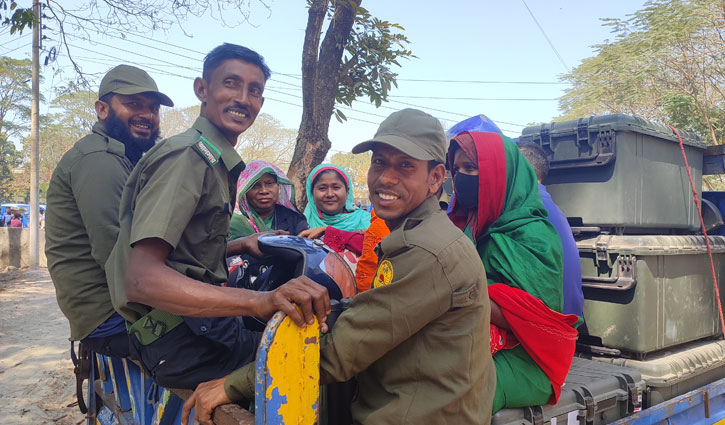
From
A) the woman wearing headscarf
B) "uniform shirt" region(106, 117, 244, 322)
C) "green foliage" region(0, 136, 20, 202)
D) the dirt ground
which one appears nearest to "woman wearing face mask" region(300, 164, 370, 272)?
the woman wearing headscarf

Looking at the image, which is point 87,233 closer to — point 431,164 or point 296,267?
point 296,267

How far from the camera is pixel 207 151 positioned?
1.61m

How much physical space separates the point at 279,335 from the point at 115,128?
1972 millimetres

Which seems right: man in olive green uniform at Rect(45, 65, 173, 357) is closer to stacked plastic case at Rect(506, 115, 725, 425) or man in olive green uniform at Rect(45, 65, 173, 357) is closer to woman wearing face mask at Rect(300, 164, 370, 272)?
woman wearing face mask at Rect(300, 164, 370, 272)

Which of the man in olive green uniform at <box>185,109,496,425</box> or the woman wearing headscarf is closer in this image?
the man in olive green uniform at <box>185,109,496,425</box>

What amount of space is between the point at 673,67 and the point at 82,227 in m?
15.8

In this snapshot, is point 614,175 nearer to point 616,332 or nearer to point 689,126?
point 616,332

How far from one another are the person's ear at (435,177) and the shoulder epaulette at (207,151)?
0.76 metres

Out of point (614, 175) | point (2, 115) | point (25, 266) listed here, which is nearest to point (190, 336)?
point (614, 175)

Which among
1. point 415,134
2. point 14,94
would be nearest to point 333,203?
point 415,134

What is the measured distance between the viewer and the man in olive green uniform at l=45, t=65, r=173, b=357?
2.19m

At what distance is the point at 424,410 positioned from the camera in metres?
1.36

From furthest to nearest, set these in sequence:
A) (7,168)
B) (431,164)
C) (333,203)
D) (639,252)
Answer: (7,168), (333,203), (639,252), (431,164)

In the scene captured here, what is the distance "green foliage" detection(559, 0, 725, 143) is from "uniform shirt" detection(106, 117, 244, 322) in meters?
13.7
